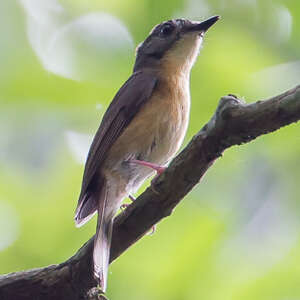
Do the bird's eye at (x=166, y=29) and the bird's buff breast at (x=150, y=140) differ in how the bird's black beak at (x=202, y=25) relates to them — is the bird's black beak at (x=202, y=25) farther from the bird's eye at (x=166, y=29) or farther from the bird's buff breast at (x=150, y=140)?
the bird's buff breast at (x=150, y=140)

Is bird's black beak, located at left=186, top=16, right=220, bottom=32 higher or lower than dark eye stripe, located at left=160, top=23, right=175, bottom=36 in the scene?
lower

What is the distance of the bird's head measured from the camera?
505 cm

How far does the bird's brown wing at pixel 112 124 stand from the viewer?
14.4ft

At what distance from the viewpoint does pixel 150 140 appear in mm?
4512

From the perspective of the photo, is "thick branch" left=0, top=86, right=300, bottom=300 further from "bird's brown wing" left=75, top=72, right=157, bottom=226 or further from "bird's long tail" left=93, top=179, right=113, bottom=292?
"bird's brown wing" left=75, top=72, right=157, bottom=226

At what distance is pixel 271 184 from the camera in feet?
16.5

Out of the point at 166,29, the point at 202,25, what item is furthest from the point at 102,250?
the point at 166,29

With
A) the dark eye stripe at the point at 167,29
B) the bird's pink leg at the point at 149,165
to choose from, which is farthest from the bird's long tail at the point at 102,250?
the dark eye stripe at the point at 167,29

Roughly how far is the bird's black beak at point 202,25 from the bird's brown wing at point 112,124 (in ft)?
1.78

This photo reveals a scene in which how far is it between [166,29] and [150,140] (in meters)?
1.10

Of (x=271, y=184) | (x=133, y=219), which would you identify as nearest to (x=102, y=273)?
(x=133, y=219)

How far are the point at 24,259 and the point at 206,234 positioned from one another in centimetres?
115

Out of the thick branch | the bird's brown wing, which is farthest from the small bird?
the thick branch

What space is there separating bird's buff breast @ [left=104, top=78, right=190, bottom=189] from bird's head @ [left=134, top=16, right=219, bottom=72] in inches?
21.8
